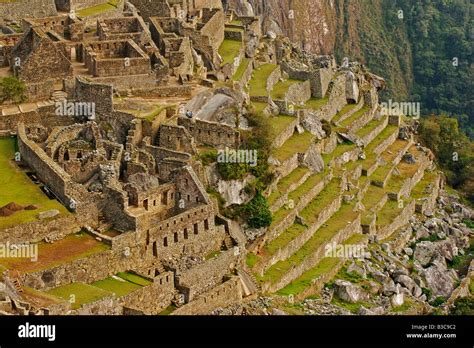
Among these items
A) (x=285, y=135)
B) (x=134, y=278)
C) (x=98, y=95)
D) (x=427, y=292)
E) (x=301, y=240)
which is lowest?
(x=427, y=292)

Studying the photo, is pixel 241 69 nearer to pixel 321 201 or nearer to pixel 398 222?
pixel 321 201

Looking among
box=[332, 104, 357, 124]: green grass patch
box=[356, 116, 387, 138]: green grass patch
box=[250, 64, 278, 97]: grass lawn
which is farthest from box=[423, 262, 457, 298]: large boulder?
box=[250, 64, 278, 97]: grass lawn

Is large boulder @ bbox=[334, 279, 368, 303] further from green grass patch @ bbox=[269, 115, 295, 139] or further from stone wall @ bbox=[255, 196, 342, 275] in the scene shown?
green grass patch @ bbox=[269, 115, 295, 139]

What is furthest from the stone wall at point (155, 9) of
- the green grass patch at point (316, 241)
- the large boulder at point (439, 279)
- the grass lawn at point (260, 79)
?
the large boulder at point (439, 279)

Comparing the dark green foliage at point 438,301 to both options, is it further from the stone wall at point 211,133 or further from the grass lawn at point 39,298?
the grass lawn at point 39,298

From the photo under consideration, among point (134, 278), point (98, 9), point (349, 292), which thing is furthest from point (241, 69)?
point (134, 278)
